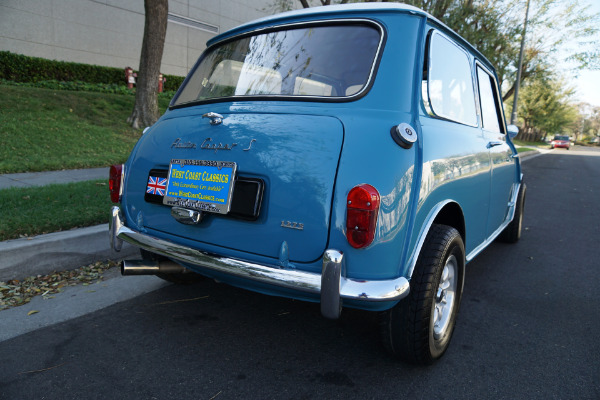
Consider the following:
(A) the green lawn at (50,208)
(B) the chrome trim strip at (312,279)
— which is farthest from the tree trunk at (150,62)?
(B) the chrome trim strip at (312,279)

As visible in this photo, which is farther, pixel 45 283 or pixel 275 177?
pixel 45 283

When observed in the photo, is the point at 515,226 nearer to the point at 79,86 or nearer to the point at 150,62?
the point at 150,62

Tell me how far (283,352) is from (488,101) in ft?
9.32

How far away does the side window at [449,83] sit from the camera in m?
2.59

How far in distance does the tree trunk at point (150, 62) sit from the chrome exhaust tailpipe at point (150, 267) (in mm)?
8914

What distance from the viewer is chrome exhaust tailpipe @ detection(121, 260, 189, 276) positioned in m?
2.61

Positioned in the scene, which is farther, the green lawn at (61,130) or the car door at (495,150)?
the green lawn at (61,130)

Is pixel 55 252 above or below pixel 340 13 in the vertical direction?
below

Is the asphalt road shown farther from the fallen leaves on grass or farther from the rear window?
the rear window

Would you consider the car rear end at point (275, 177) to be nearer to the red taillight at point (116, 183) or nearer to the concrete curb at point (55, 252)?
the red taillight at point (116, 183)

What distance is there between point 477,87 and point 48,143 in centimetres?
781

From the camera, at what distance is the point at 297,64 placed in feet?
8.66

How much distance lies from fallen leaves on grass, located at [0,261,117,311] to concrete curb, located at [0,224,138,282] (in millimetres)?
58

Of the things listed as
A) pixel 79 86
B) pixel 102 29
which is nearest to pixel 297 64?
pixel 79 86
